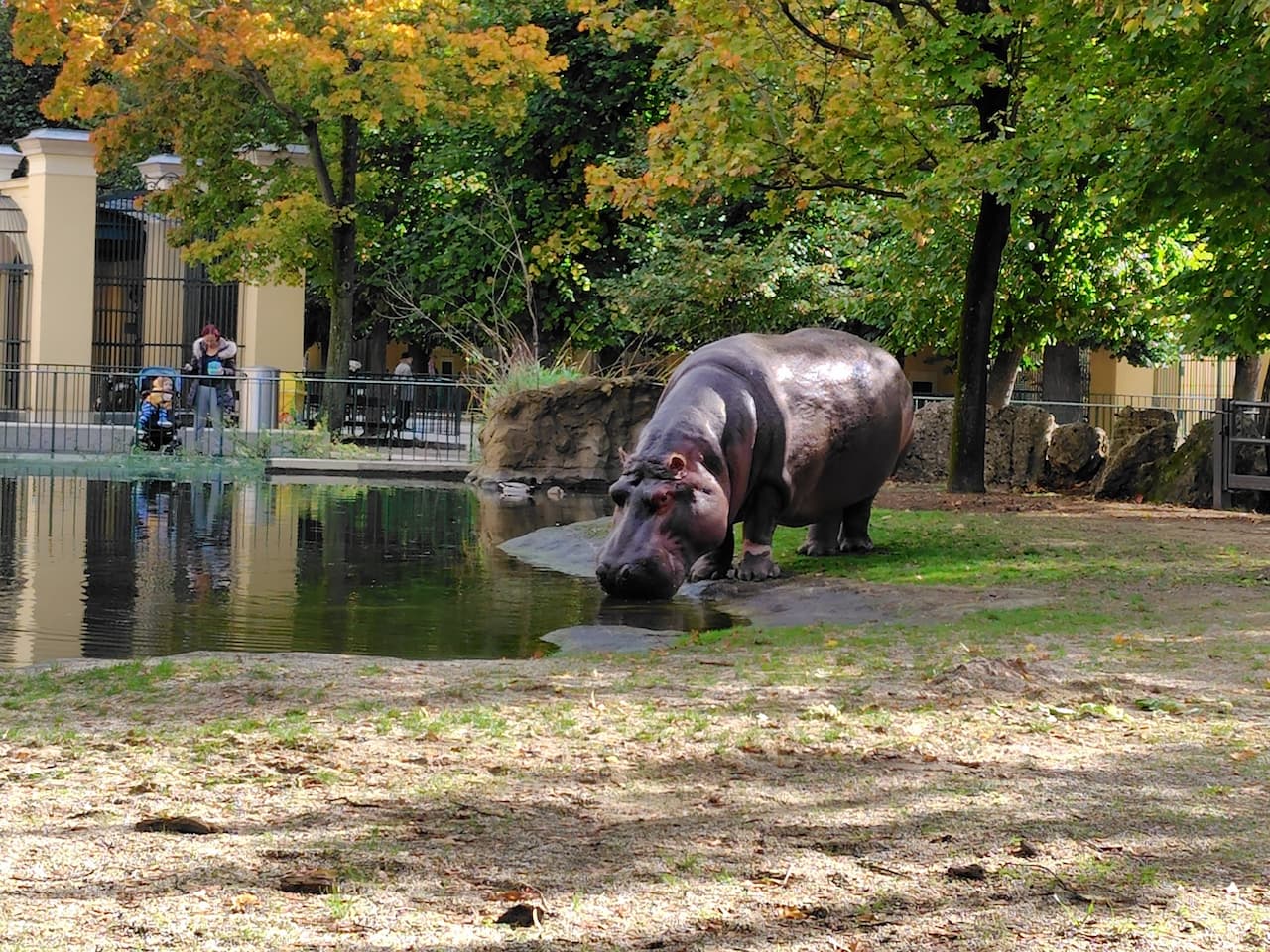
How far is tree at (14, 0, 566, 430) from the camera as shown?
2791 centimetres

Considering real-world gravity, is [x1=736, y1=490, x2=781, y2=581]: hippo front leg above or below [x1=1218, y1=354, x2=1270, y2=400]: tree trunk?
below

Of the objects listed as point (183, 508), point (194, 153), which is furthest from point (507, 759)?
point (194, 153)

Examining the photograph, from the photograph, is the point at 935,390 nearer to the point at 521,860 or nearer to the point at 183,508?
the point at 183,508

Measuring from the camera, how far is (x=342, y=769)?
571 centimetres

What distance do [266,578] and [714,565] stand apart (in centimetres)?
332

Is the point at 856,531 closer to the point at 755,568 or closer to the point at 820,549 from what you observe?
the point at 820,549

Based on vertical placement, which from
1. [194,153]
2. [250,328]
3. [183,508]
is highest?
[194,153]

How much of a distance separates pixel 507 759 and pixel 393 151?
3513cm

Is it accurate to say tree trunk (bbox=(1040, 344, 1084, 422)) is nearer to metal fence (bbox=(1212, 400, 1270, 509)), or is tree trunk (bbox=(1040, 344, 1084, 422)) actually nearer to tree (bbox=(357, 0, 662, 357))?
tree (bbox=(357, 0, 662, 357))

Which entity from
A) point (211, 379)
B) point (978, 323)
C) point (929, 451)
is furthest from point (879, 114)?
point (211, 379)

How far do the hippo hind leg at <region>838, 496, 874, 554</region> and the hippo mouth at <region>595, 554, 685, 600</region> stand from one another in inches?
131

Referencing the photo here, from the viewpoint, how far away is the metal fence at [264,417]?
28094 mm

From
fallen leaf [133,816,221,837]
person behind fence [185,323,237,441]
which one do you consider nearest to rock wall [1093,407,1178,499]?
person behind fence [185,323,237,441]

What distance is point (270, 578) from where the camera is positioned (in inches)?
516
